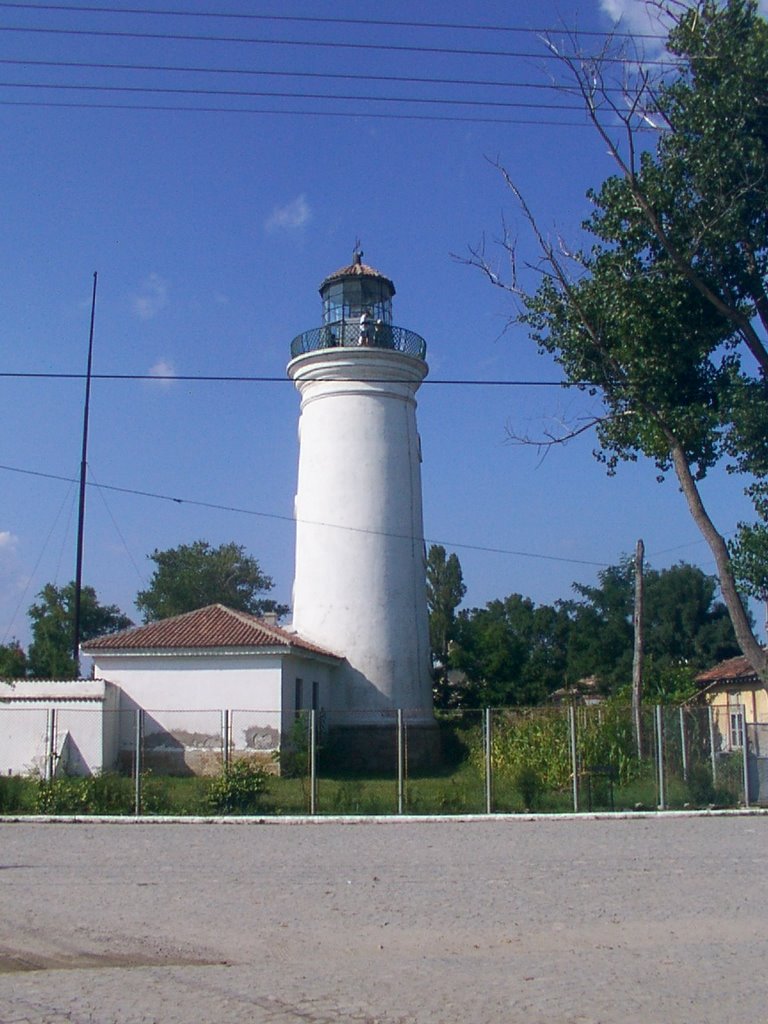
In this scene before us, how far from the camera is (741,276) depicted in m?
20.1

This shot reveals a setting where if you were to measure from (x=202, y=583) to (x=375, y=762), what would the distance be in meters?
34.1

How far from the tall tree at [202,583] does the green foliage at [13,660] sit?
9.31 m

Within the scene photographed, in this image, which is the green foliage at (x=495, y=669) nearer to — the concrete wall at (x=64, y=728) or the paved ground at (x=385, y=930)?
the concrete wall at (x=64, y=728)

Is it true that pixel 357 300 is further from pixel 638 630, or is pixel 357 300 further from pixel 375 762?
pixel 375 762

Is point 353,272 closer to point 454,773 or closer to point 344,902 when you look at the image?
point 454,773

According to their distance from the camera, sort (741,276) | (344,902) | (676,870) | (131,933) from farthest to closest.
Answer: (741,276) < (676,870) < (344,902) < (131,933)

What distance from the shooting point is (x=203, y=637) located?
29078 mm

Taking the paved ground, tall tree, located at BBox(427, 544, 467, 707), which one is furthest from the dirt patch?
tall tree, located at BBox(427, 544, 467, 707)

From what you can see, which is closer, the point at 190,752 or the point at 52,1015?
the point at 52,1015

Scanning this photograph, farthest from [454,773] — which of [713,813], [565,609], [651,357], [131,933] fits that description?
[565,609]

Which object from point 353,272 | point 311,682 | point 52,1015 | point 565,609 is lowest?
point 52,1015

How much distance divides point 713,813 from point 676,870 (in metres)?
7.32

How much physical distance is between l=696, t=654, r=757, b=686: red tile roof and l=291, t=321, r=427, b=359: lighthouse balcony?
13.4 metres

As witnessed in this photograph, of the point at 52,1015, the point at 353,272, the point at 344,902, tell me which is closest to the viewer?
the point at 52,1015
